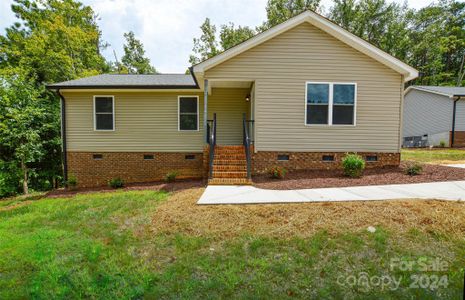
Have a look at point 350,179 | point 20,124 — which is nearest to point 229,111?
point 350,179

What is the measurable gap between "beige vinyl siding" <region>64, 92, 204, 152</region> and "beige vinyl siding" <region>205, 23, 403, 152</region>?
2.89m

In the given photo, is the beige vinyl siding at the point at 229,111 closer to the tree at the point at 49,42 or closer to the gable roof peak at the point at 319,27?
the gable roof peak at the point at 319,27

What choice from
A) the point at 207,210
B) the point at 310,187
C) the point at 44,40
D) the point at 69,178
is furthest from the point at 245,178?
the point at 44,40

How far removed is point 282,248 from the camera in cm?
314

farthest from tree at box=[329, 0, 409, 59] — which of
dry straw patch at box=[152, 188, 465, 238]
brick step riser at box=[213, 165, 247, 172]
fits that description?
dry straw patch at box=[152, 188, 465, 238]

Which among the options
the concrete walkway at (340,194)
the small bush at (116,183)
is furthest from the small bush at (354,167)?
the small bush at (116,183)

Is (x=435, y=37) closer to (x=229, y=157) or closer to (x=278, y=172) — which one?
(x=278, y=172)

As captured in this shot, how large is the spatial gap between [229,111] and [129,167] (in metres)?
4.92

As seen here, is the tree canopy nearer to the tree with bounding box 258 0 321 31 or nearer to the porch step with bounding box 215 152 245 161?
the tree with bounding box 258 0 321 31

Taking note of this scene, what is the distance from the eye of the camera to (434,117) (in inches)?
669

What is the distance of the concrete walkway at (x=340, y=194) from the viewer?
4734 millimetres

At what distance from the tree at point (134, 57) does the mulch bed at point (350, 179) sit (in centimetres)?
2536

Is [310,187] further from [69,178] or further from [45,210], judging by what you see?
[69,178]

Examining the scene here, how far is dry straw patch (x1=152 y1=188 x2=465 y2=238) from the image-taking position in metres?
3.52
